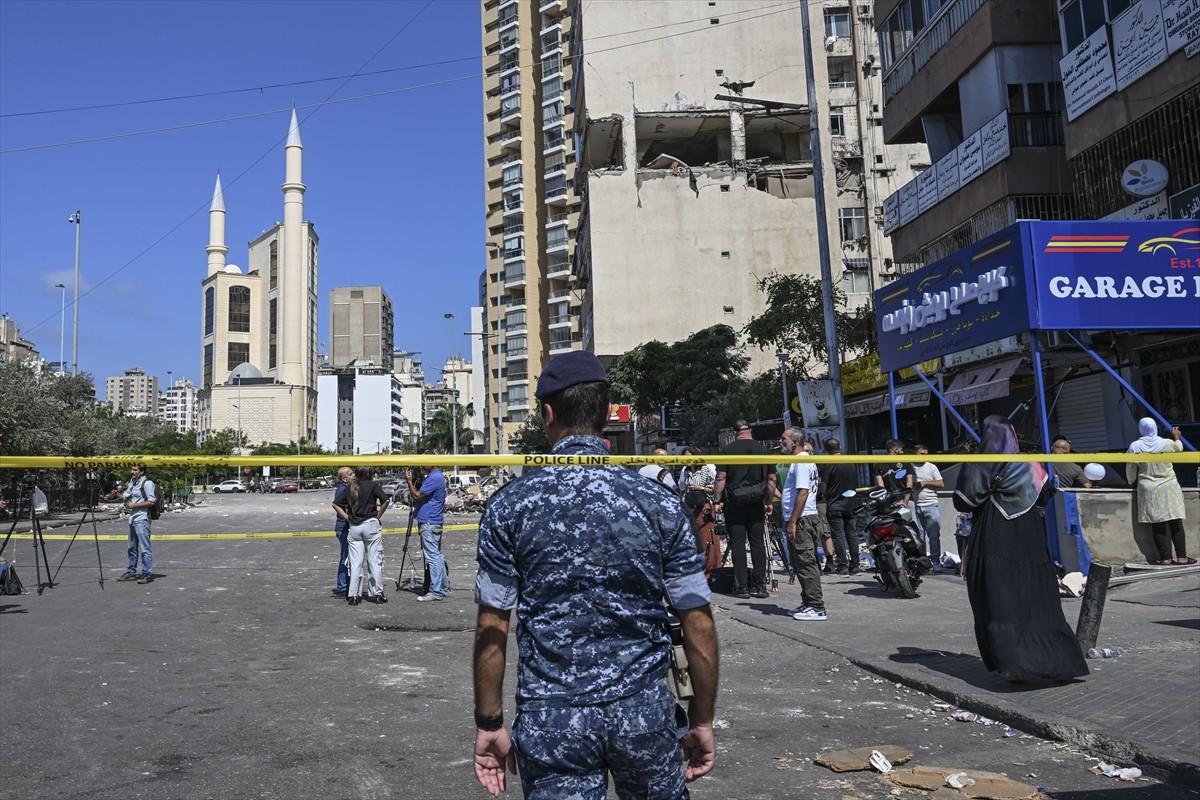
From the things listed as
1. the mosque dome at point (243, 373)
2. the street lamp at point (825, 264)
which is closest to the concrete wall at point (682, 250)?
the street lamp at point (825, 264)

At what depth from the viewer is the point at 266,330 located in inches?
7146

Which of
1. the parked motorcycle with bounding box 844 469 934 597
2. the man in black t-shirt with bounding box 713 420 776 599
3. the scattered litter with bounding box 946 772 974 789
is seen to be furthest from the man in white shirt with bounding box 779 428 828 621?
the scattered litter with bounding box 946 772 974 789

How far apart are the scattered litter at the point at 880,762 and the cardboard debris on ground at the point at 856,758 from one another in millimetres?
23

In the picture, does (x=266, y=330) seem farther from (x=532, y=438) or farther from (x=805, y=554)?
(x=805, y=554)

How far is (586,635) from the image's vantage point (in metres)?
2.54

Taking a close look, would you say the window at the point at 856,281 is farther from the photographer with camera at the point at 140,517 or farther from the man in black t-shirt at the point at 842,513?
the photographer with camera at the point at 140,517

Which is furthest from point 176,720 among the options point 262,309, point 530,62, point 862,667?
point 262,309

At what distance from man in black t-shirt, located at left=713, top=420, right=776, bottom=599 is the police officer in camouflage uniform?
315 inches

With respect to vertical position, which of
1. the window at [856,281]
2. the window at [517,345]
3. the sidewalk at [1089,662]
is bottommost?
the sidewalk at [1089,662]

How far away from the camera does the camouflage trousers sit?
2.46 meters

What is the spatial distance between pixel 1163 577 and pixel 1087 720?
6668 mm

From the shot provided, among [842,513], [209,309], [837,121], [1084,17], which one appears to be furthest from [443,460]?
[209,309]

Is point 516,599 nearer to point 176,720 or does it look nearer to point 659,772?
point 659,772

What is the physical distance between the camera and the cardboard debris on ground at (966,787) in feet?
14.1
